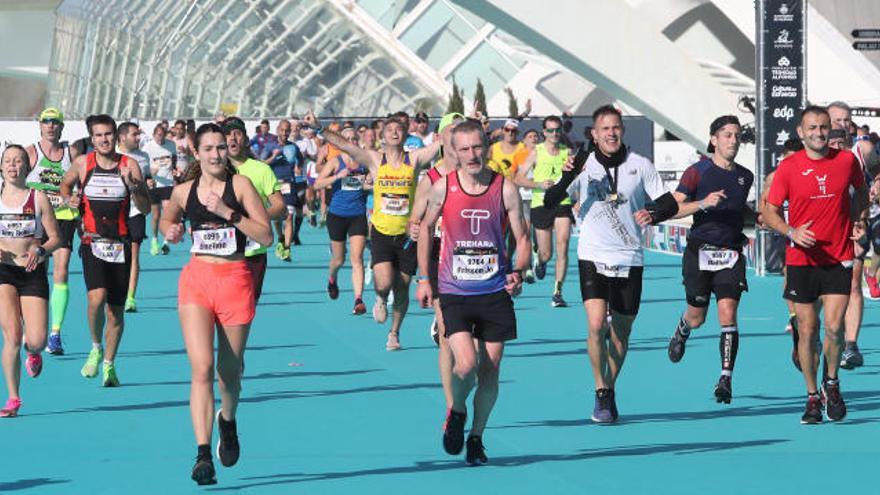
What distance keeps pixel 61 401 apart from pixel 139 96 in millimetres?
56372

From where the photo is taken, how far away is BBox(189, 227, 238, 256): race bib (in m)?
9.68

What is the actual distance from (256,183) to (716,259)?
9.31 feet

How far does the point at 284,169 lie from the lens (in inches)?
1136

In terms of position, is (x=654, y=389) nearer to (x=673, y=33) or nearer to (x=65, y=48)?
(x=673, y=33)

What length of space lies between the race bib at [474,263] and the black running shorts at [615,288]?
173 cm

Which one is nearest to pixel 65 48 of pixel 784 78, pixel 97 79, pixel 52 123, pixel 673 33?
pixel 97 79

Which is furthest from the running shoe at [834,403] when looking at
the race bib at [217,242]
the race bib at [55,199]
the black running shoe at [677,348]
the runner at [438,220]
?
the race bib at [55,199]

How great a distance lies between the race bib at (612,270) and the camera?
38.8 ft

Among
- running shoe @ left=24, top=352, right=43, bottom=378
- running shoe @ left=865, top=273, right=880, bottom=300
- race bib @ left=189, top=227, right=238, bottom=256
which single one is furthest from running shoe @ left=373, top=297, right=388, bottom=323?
race bib @ left=189, top=227, right=238, bottom=256

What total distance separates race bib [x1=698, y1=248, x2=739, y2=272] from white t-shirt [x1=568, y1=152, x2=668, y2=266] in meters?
0.99

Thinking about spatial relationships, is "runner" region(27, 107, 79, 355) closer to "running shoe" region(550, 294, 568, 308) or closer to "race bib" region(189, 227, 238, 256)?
"running shoe" region(550, 294, 568, 308)

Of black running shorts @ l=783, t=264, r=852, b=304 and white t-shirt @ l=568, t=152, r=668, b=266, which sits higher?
white t-shirt @ l=568, t=152, r=668, b=266

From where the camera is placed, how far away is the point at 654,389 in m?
13.5

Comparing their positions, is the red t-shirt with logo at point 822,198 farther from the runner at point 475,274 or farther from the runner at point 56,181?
the runner at point 56,181
